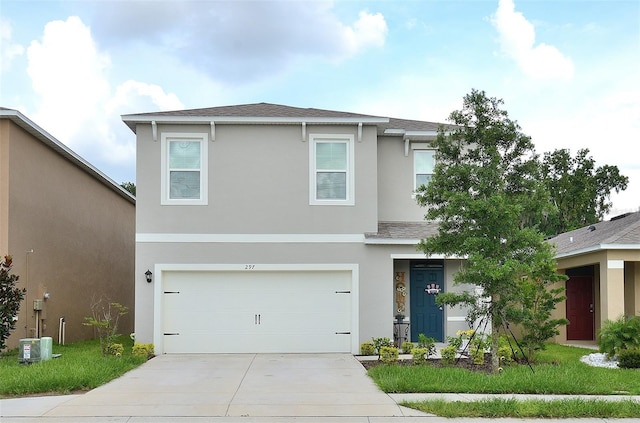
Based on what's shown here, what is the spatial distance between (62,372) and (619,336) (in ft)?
36.0

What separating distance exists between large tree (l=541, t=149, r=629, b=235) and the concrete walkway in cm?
2622

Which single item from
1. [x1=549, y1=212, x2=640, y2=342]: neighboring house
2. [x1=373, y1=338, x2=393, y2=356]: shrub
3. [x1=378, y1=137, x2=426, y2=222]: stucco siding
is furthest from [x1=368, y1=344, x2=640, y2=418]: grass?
[x1=378, y1=137, x2=426, y2=222]: stucco siding

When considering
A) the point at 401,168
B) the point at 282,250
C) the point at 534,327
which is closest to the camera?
the point at 534,327

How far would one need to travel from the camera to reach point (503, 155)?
40.7 feet

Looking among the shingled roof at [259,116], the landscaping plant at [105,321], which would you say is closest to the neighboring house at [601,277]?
the shingled roof at [259,116]

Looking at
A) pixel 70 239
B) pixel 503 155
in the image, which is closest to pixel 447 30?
pixel 503 155

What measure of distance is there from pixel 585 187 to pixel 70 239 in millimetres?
27247

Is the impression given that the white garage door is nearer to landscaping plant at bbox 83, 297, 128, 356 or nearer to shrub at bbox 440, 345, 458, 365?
landscaping plant at bbox 83, 297, 128, 356

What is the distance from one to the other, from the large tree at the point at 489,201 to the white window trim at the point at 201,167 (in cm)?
A: 575

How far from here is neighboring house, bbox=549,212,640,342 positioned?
1581 centimetres

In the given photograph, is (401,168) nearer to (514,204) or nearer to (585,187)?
(514,204)

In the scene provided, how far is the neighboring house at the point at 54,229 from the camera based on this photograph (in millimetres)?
15391

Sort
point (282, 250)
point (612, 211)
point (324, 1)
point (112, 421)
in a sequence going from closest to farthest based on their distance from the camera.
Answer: point (112, 421) < point (324, 1) < point (282, 250) < point (612, 211)

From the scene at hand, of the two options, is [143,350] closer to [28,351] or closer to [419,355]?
[28,351]
